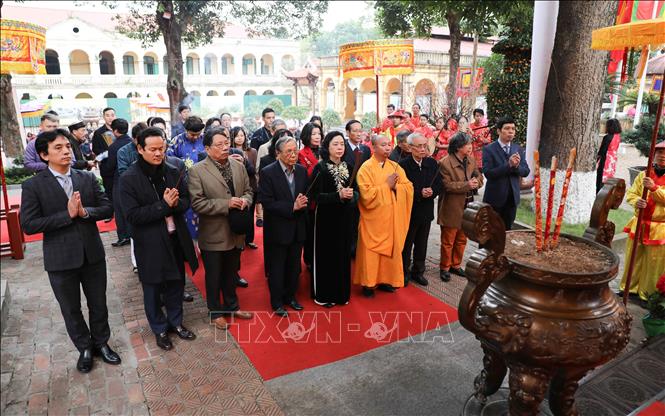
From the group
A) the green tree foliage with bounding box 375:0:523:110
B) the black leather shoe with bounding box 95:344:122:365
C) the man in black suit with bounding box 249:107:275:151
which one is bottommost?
the black leather shoe with bounding box 95:344:122:365

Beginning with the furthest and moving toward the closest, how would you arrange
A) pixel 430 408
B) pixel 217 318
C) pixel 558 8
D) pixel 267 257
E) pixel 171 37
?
1. pixel 171 37
2. pixel 558 8
3. pixel 267 257
4. pixel 217 318
5. pixel 430 408

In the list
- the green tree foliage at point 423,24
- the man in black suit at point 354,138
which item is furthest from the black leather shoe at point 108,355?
the green tree foliage at point 423,24

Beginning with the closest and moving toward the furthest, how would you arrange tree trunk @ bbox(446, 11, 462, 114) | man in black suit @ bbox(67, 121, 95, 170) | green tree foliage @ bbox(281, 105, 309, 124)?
man in black suit @ bbox(67, 121, 95, 170)
tree trunk @ bbox(446, 11, 462, 114)
green tree foliage @ bbox(281, 105, 309, 124)

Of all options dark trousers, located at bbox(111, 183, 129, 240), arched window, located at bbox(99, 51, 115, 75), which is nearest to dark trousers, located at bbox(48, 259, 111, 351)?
dark trousers, located at bbox(111, 183, 129, 240)

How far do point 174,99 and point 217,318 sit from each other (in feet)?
32.9

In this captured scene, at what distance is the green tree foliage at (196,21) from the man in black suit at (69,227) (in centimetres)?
956

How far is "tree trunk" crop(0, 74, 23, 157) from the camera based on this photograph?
1234 centimetres

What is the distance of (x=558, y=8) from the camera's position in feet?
22.9

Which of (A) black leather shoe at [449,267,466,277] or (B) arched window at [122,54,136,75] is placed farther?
(B) arched window at [122,54,136,75]

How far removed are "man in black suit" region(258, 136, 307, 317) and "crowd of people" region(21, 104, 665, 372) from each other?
0.01m

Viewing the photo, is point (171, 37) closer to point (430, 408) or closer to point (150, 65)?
point (430, 408)

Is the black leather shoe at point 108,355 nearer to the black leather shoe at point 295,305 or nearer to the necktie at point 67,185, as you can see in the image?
the necktie at point 67,185

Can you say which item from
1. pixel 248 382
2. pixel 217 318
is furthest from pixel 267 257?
pixel 248 382

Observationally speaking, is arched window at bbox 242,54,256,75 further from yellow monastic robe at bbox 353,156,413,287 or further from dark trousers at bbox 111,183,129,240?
yellow monastic robe at bbox 353,156,413,287
